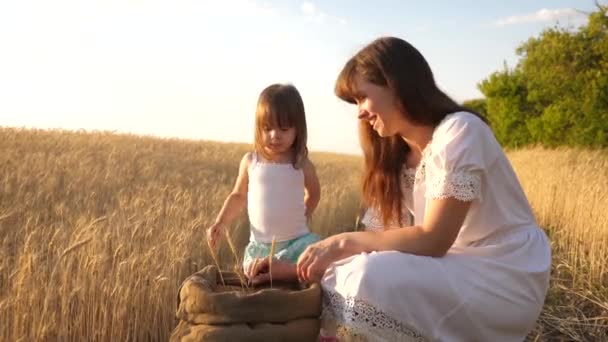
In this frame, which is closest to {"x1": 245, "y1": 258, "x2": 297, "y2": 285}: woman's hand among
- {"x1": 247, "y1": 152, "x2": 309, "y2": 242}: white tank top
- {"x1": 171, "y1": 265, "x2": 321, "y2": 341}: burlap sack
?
{"x1": 171, "y1": 265, "x2": 321, "y2": 341}: burlap sack

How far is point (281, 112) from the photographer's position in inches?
128

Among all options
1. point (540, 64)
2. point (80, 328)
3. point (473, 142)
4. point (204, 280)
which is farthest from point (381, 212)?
point (540, 64)

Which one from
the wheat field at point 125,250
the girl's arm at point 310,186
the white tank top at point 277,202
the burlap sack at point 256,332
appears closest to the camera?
the burlap sack at point 256,332

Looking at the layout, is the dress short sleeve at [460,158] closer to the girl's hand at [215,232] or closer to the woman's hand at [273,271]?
the woman's hand at [273,271]

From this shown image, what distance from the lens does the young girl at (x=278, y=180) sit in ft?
10.7

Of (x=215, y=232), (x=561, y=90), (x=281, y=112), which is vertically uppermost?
(x=561, y=90)

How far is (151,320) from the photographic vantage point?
9.07ft

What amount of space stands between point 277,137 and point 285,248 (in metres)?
0.61

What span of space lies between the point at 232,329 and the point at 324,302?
35 centimetres

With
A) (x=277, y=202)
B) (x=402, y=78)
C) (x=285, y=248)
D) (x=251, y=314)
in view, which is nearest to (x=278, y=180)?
(x=277, y=202)

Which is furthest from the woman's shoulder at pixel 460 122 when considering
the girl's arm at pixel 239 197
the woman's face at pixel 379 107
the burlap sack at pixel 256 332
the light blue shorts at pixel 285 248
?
the girl's arm at pixel 239 197

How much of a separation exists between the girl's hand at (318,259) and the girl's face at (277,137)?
1272mm

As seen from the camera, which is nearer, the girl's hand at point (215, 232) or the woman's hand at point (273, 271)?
the woman's hand at point (273, 271)

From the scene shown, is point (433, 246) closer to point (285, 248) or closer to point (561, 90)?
point (285, 248)
